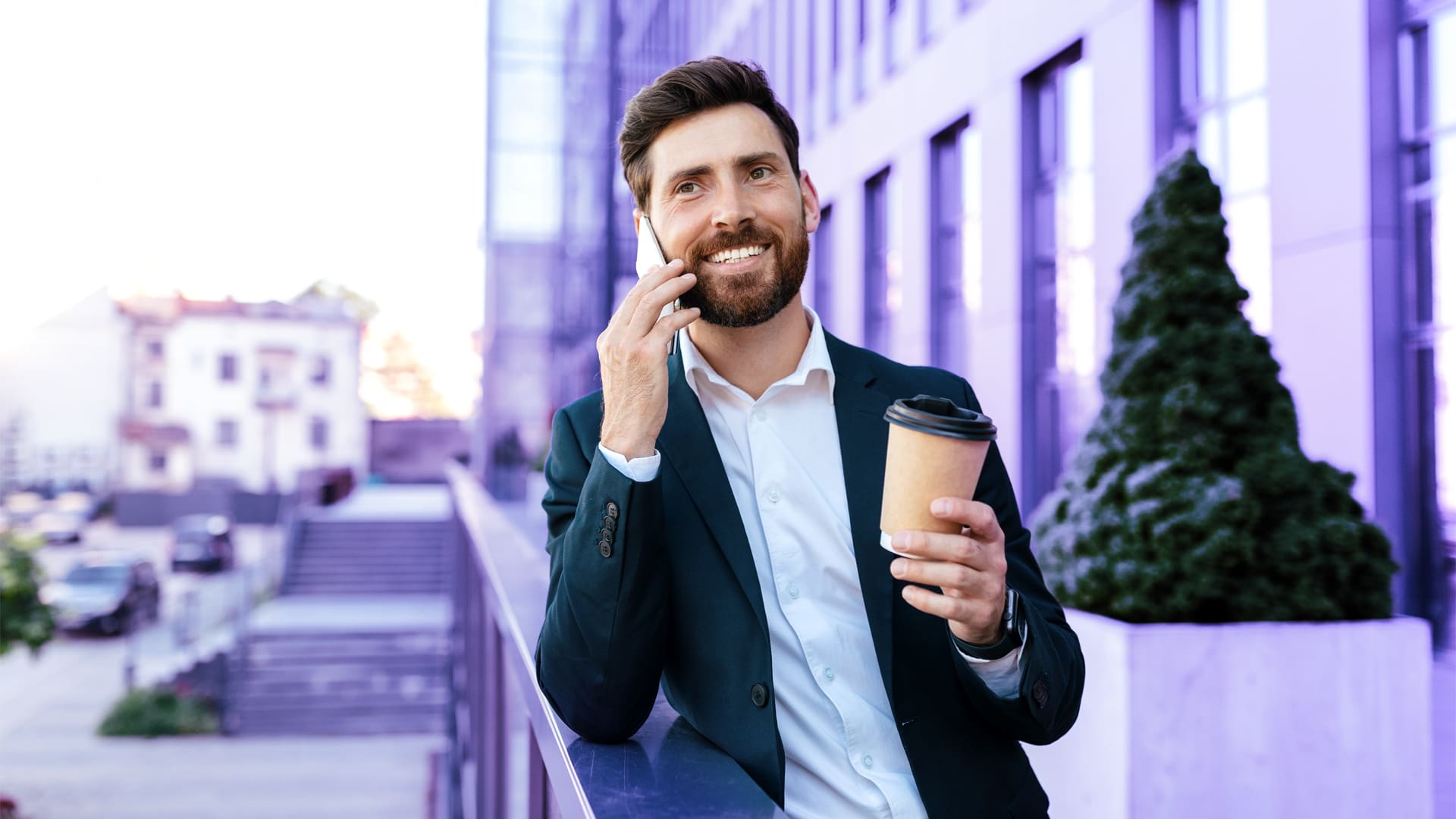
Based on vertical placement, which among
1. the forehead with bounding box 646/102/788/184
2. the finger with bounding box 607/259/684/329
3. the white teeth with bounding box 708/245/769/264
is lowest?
the finger with bounding box 607/259/684/329

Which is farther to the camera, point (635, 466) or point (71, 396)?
point (71, 396)

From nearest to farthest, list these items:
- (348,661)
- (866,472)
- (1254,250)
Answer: (866,472) → (1254,250) → (348,661)

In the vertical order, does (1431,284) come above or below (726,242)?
above

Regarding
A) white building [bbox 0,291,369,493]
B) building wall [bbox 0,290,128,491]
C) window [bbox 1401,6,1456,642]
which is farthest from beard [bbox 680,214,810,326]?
white building [bbox 0,291,369,493]

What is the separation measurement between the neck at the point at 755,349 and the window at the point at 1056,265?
6.53 metres

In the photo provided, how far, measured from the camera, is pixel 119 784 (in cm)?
1952

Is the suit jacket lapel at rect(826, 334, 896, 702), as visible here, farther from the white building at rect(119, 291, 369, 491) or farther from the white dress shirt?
the white building at rect(119, 291, 369, 491)

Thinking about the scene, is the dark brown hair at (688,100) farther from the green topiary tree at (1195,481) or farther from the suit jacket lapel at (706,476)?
the green topiary tree at (1195,481)

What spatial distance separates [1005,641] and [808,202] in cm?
81

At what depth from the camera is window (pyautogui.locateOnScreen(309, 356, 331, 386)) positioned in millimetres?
52344

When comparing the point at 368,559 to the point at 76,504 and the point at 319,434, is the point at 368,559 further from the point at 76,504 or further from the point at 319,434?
the point at 319,434

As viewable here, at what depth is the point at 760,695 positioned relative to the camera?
1.42 meters

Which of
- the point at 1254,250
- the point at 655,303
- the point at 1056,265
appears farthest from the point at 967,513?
the point at 1056,265

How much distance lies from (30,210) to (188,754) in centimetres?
1657
